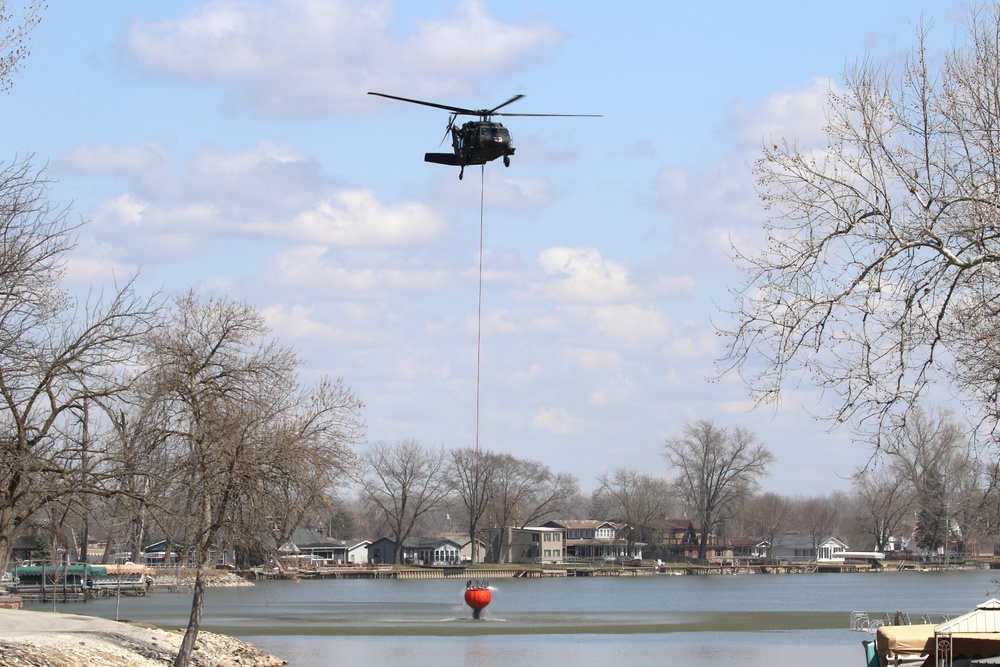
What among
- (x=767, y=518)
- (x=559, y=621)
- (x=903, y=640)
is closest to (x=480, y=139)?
(x=903, y=640)

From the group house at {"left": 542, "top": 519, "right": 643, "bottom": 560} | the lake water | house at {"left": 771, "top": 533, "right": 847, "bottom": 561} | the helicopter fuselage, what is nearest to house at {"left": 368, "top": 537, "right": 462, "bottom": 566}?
house at {"left": 542, "top": 519, "right": 643, "bottom": 560}

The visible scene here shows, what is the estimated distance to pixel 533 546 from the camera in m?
153

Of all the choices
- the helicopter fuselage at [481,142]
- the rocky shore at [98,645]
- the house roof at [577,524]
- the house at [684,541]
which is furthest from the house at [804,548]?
the helicopter fuselage at [481,142]

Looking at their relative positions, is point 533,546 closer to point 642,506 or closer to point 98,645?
point 642,506

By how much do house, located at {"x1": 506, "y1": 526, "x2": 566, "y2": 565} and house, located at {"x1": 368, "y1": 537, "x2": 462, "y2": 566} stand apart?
277 inches

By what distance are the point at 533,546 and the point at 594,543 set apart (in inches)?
382

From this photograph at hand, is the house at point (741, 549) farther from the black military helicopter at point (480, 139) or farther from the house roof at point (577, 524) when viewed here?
the black military helicopter at point (480, 139)

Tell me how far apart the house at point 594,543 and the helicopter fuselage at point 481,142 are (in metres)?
130

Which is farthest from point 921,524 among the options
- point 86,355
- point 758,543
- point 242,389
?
point 86,355

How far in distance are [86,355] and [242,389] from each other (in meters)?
10.3

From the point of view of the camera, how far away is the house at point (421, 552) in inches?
5940

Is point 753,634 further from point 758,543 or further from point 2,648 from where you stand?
point 758,543

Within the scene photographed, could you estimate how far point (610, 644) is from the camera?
48406mm

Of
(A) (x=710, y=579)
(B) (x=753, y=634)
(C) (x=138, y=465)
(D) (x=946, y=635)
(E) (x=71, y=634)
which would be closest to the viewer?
(D) (x=946, y=635)
